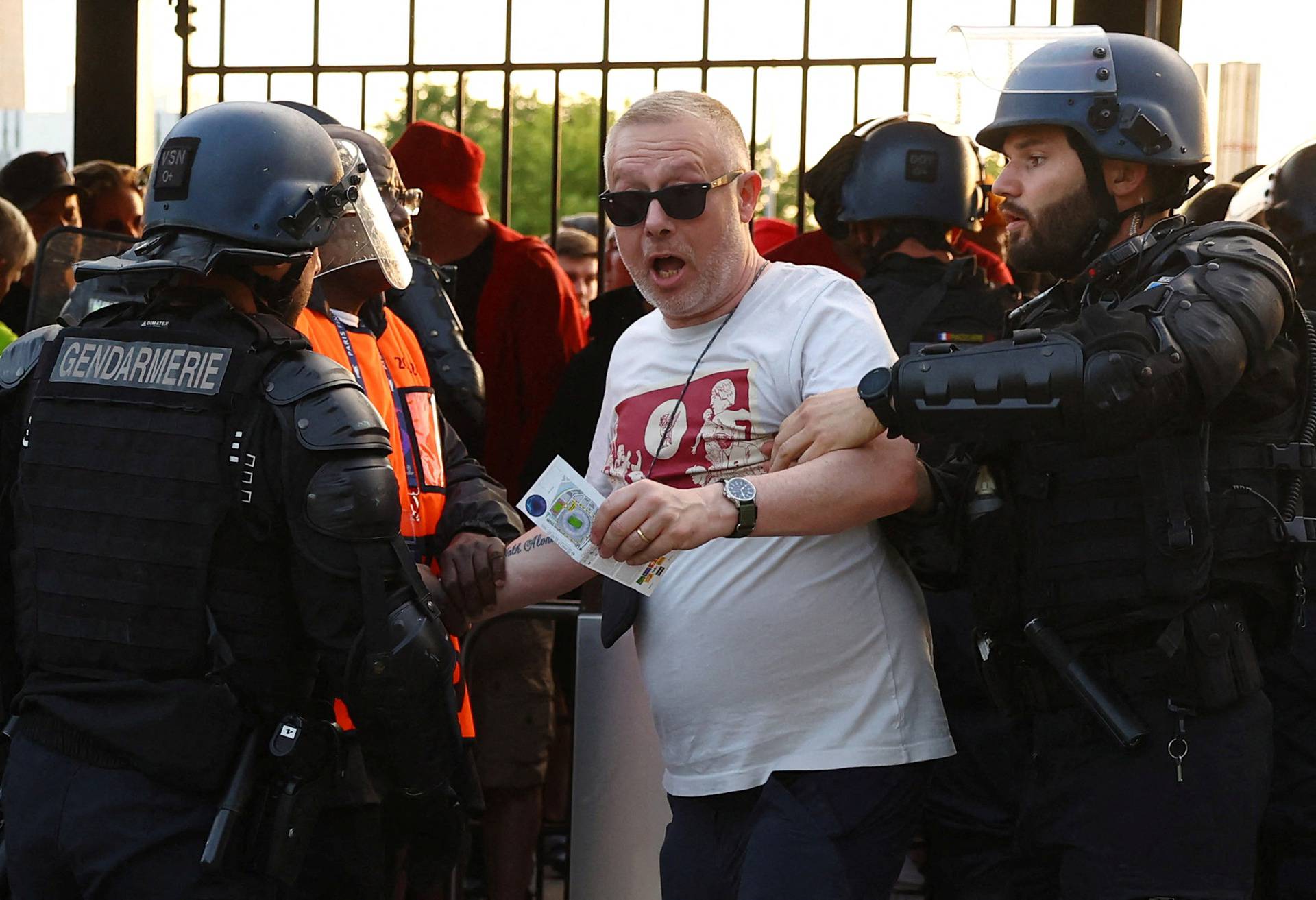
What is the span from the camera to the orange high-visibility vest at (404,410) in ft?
10.8

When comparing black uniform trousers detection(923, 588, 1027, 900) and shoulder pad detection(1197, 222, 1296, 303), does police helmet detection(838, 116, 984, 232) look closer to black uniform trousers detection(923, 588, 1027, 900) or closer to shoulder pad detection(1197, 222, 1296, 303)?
black uniform trousers detection(923, 588, 1027, 900)

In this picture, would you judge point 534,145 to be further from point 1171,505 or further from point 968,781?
point 1171,505

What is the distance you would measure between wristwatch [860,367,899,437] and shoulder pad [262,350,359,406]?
85 cm

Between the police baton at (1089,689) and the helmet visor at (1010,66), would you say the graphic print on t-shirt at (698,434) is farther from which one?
the helmet visor at (1010,66)

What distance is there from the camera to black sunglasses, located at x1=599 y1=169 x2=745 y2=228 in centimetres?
287

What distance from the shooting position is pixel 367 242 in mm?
3332

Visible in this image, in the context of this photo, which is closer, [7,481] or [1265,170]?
[7,481]

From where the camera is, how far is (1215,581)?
108 inches

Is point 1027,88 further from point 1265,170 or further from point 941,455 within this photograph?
point 1265,170

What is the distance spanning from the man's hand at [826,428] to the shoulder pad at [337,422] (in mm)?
673

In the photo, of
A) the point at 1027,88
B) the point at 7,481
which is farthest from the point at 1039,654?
the point at 7,481

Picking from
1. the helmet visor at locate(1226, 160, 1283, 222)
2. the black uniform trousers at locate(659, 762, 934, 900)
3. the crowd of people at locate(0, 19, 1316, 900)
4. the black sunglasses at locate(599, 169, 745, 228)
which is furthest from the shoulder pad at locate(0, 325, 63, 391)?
the helmet visor at locate(1226, 160, 1283, 222)

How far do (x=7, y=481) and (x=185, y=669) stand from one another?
20.2 inches

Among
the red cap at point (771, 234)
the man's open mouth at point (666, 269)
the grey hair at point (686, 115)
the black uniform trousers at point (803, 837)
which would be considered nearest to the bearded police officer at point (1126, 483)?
the black uniform trousers at point (803, 837)
